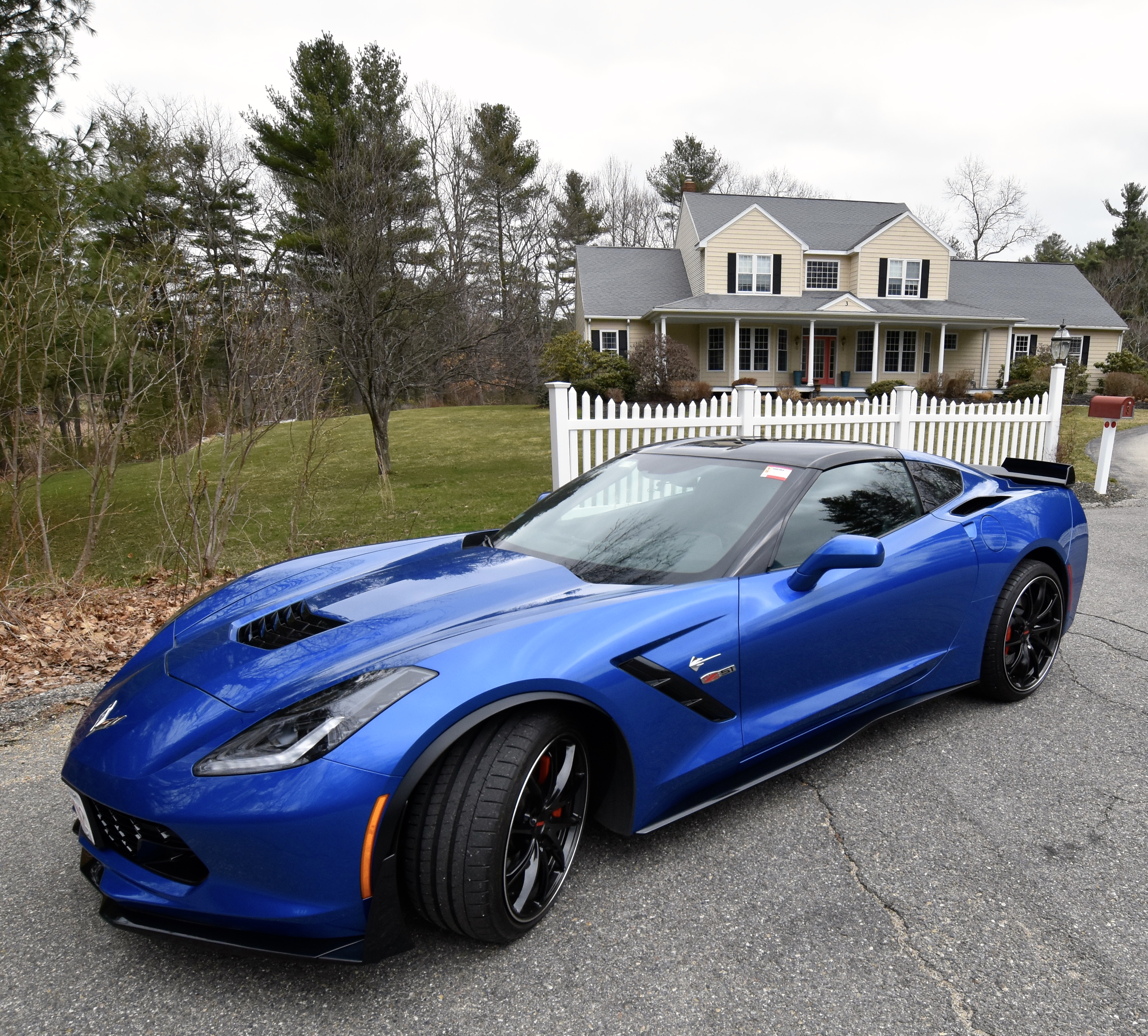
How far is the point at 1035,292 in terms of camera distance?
31.8m

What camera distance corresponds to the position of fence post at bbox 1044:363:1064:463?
33.0 feet

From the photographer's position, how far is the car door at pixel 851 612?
2484mm

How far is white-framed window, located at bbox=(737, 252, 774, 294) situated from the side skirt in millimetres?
26727

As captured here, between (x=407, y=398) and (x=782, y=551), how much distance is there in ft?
58.6

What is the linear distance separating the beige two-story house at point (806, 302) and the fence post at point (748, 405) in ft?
61.1

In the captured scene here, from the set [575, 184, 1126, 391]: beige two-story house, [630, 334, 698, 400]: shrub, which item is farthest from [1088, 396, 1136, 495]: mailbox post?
[575, 184, 1126, 391]: beige two-story house

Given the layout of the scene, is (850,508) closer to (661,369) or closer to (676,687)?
(676,687)

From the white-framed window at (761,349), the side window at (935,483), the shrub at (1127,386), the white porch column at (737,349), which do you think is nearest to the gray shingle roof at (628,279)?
the white porch column at (737,349)

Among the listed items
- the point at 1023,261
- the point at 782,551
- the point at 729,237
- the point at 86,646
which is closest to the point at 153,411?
the point at 86,646

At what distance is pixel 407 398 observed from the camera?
63.8 ft

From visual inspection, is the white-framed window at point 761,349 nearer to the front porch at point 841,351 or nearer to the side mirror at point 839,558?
the front porch at point 841,351

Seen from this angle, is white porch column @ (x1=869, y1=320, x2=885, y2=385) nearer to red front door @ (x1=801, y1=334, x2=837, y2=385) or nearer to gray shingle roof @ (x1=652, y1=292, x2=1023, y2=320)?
gray shingle roof @ (x1=652, y1=292, x2=1023, y2=320)

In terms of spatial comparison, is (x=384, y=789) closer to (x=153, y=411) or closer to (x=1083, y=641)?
(x=1083, y=641)

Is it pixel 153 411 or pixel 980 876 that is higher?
pixel 153 411
